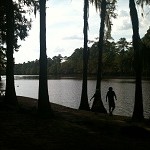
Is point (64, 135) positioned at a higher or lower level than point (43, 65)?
lower

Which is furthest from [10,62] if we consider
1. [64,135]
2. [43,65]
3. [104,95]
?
[104,95]

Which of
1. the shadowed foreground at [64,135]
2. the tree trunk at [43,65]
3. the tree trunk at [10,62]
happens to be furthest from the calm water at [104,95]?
the shadowed foreground at [64,135]

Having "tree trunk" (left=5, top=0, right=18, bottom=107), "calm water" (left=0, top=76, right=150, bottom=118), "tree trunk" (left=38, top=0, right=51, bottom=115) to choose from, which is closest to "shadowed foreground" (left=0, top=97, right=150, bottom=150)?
"tree trunk" (left=38, top=0, right=51, bottom=115)

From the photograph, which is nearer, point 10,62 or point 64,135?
point 64,135

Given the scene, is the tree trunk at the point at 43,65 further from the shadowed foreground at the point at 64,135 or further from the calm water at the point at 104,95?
the calm water at the point at 104,95

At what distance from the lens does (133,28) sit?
52.4 feet

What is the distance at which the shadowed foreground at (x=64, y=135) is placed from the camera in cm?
934

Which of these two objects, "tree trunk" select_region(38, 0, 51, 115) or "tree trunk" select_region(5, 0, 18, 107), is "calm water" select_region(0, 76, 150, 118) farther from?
"tree trunk" select_region(38, 0, 51, 115)

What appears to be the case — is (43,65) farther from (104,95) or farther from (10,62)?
(104,95)

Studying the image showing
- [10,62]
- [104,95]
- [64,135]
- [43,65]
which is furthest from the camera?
[104,95]

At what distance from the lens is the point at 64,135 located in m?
10.8

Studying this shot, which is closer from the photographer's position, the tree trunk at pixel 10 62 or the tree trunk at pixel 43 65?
the tree trunk at pixel 43 65

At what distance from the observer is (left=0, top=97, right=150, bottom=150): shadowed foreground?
9.34 m

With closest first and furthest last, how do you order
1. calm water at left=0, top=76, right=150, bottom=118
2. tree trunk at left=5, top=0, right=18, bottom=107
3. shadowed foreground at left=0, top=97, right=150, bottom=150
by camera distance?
1. shadowed foreground at left=0, top=97, right=150, bottom=150
2. tree trunk at left=5, top=0, right=18, bottom=107
3. calm water at left=0, top=76, right=150, bottom=118
